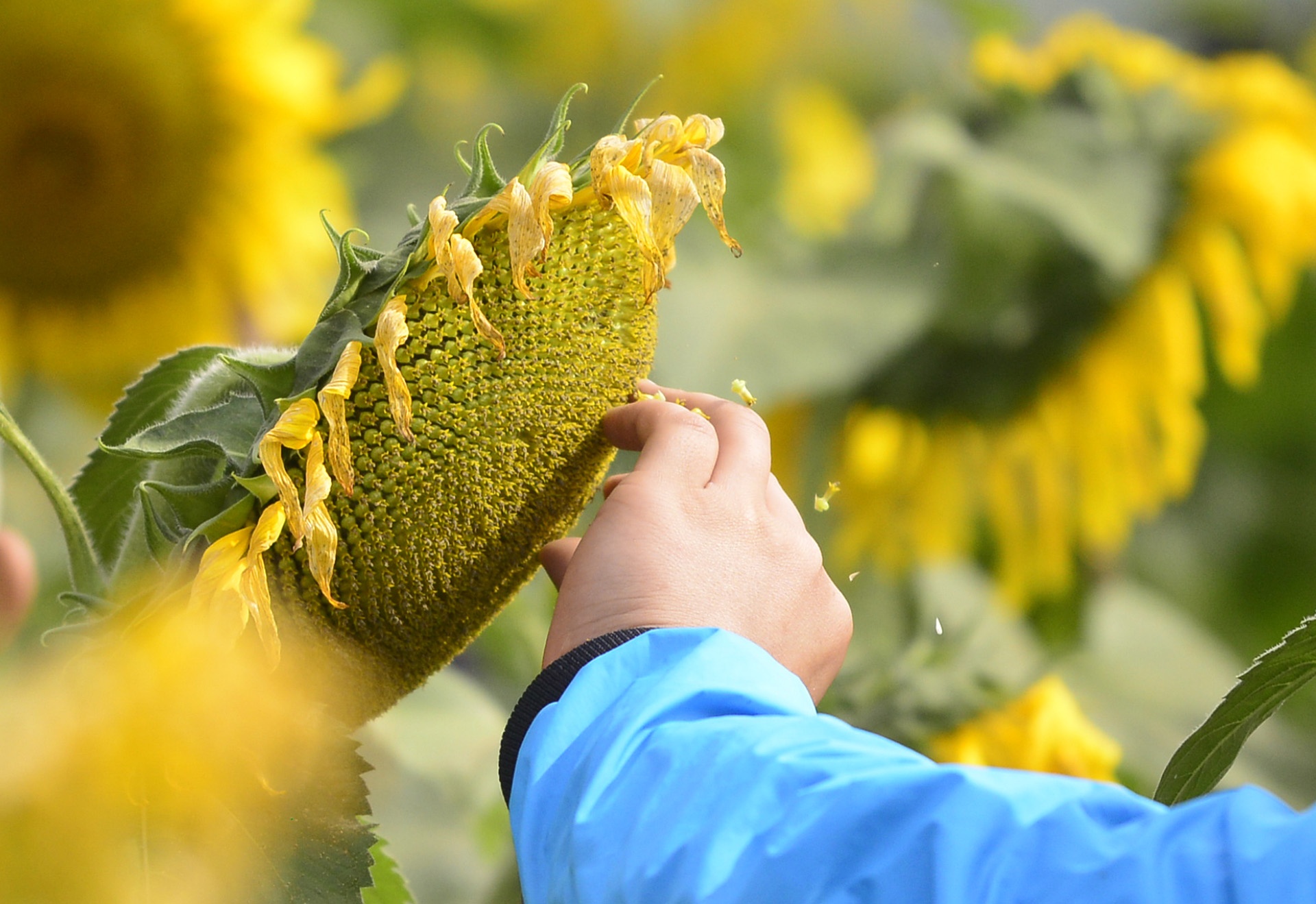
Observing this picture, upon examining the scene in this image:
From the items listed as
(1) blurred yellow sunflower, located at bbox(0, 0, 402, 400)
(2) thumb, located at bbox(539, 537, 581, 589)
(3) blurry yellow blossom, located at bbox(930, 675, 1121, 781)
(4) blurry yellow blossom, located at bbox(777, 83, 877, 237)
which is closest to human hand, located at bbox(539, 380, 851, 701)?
(2) thumb, located at bbox(539, 537, 581, 589)

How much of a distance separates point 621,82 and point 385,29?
0.17m

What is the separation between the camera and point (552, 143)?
0.33 m

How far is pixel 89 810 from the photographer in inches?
11.3

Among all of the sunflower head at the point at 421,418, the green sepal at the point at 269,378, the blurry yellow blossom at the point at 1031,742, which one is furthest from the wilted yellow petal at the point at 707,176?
the blurry yellow blossom at the point at 1031,742

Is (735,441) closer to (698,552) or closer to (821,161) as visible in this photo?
(698,552)

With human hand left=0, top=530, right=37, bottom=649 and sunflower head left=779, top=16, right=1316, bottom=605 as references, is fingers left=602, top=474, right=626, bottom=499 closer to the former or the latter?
human hand left=0, top=530, right=37, bottom=649

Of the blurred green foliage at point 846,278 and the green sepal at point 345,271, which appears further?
the blurred green foliage at point 846,278

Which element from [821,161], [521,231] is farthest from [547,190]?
[821,161]

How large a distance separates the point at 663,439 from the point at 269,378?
95mm

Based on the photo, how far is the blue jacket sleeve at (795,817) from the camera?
23 cm

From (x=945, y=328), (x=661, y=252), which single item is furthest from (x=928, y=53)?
(x=661, y=252)

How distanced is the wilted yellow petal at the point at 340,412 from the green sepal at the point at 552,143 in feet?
0.19

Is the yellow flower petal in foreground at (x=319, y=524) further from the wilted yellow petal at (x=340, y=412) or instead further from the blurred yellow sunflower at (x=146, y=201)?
the blurred yellow sunflower at (x=146, y=201)

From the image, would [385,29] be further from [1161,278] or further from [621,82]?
[1161,278]
